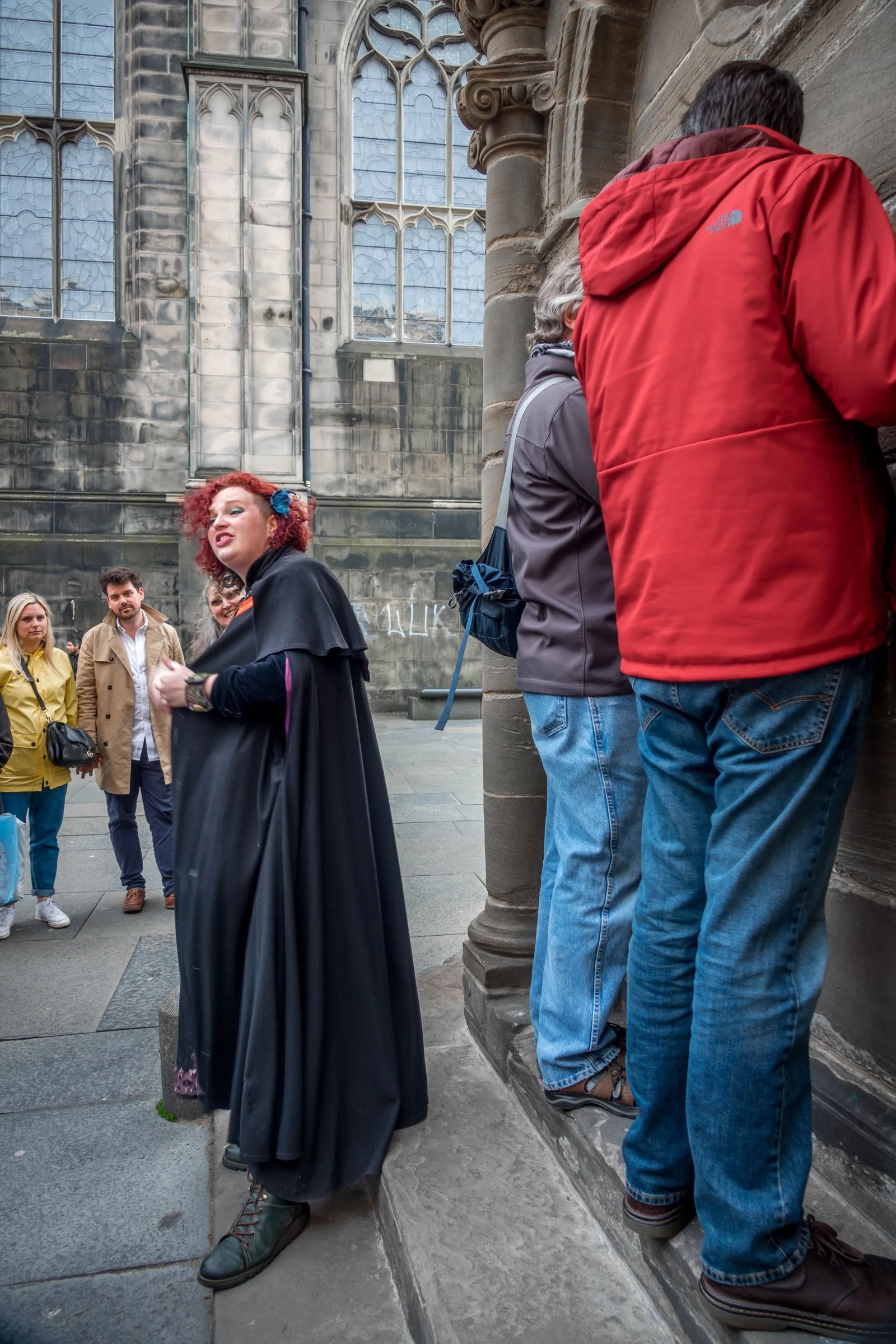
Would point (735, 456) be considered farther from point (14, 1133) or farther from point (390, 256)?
point (390, 256)

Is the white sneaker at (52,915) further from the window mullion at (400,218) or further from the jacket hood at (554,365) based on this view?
the window mullion at (400,218)

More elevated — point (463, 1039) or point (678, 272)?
point (678, 272)

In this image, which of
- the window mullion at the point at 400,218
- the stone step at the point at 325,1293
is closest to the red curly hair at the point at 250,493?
the stone step at the point at 325,1293

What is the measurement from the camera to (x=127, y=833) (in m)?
5.28

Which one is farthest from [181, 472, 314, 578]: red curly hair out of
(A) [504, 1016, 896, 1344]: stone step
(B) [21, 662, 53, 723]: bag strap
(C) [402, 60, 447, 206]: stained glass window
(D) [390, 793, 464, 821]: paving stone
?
(C) [402, 60, 447, 206]: stained glass window

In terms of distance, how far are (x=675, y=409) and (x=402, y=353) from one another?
515 inches

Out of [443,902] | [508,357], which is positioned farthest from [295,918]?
[443,902]

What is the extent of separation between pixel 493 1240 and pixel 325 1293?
1.34ft

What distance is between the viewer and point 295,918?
2314 millimetres

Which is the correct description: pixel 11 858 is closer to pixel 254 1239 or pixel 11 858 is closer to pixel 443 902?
pixel 443 902

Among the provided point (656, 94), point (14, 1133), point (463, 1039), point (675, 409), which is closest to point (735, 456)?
point (675, 409)

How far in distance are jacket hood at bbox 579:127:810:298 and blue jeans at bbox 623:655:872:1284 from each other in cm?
68

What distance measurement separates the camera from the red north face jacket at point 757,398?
4.50 feet

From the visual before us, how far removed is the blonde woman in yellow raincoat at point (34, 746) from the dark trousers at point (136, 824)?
0.30 meters
